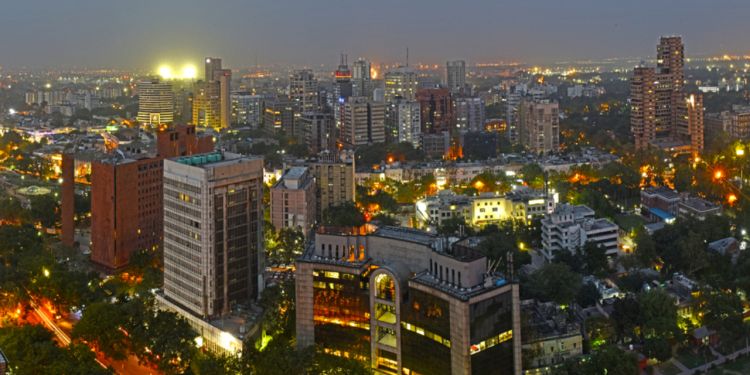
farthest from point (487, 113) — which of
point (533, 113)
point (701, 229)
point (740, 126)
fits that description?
point (701, 229)

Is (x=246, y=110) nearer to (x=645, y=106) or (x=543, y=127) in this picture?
(x=543, y=127)

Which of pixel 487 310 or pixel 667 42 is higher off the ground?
pixel 667 42

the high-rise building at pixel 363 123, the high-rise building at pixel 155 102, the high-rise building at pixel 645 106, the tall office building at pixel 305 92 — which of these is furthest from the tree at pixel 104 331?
the high-rise building at pixel 155 102

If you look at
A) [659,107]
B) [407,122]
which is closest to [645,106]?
[659,107]

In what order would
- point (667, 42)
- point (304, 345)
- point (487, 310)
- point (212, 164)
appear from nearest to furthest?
1. point (487, 310)
2. point (304, 345)
3. point (212, 164)
4. point (667, 42)

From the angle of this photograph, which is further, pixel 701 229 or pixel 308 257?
pixel 701 229

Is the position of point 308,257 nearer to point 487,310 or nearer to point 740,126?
point 487,310
